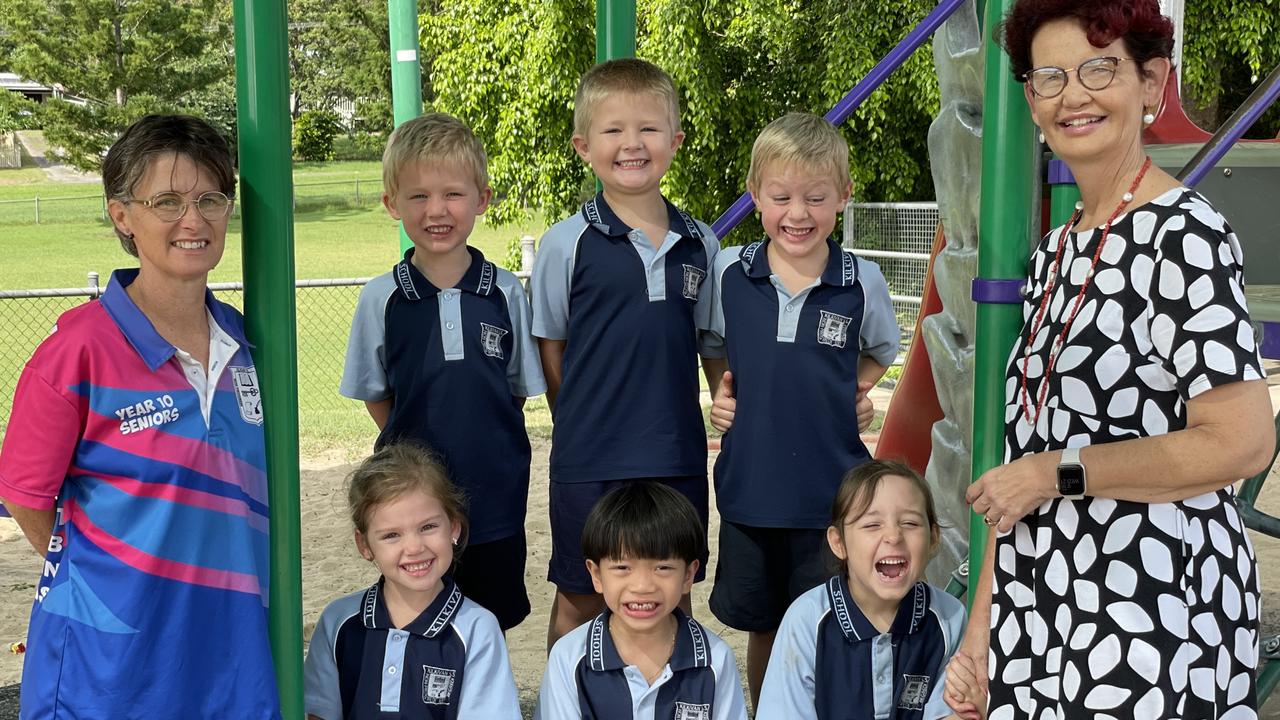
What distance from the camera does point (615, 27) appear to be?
153 inches

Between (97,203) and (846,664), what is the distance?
31.6 m

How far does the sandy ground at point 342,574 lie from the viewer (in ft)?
18.1

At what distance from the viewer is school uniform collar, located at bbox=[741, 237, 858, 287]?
3.03 m

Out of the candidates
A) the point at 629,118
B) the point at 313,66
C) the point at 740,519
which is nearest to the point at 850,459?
the point at 740,519

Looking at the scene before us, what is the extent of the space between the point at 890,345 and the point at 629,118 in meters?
0.80

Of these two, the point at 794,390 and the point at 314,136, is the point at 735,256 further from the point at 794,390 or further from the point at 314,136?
the point at 314,136

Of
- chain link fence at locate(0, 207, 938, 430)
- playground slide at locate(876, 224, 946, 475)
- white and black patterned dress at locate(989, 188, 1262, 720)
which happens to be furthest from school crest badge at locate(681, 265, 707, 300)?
chain link fence at locate(0, 207, 938, 430)

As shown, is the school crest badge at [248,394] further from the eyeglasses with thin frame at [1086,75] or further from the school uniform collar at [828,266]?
the eyeglasses with thin frame at [1086,75]

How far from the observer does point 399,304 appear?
3.01m

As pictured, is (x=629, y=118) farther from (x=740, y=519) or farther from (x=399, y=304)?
(x=740, y=519)

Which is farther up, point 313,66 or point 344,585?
point 313,66

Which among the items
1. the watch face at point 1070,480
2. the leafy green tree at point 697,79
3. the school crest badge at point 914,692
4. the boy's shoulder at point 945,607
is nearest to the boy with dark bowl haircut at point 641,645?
the school crest badge at point 914,692

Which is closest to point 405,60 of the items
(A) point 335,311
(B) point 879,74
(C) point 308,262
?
(B) point 879,74

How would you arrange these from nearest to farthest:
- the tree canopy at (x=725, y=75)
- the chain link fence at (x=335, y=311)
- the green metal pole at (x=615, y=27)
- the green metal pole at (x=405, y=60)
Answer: the green metal pole at (x=615, y=27)
the green metal pole at (x=405, y=60)
the chain link fence at (x=335, y=311)
the tree canopy at (x=725, y=75)
